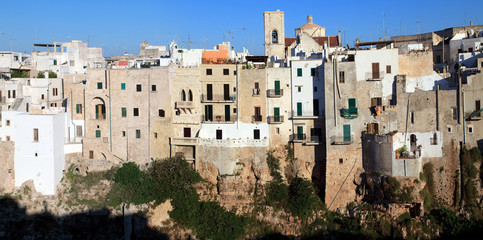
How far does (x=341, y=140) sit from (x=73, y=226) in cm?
1912

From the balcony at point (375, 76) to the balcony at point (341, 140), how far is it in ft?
12.8

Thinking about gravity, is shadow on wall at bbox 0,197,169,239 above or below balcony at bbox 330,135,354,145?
Result: below

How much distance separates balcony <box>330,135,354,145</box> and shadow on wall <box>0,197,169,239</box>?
43.9ft

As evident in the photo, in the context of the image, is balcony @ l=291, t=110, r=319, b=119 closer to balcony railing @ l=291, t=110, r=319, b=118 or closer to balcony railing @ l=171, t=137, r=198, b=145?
balcony railing @ l=291, t=110, r=319, b=118

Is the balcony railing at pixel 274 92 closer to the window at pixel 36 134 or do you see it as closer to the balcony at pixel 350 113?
the balcony at pixel 350 113

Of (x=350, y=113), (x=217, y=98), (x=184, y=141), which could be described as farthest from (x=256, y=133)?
(x=350, y=113)

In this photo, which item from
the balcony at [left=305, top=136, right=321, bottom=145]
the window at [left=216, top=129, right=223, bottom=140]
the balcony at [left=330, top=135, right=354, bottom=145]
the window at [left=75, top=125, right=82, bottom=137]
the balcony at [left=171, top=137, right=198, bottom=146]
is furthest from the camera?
the window at [left=75, top=125, right=82, bottom=137]

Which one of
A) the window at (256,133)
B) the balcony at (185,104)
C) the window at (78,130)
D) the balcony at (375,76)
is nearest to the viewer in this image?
the balcony at (375,76)

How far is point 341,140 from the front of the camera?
3606 centimetres

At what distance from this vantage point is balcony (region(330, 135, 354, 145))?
118 ft

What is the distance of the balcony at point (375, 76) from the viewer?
35.2 meters

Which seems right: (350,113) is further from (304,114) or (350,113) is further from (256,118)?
(256,118)

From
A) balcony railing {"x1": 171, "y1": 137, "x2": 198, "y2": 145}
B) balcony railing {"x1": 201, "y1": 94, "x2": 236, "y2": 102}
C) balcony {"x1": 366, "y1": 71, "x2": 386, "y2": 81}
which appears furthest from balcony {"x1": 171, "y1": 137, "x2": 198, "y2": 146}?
balcony {"x1": 366, "y1": 71, "x2": 386, "y2": 81}

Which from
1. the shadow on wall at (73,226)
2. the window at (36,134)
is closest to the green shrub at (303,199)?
the shadow on wall at (73,226)
